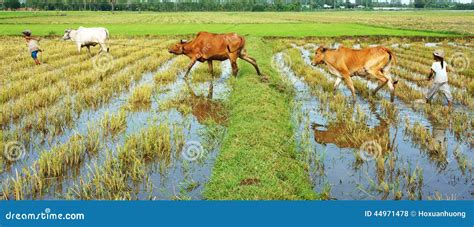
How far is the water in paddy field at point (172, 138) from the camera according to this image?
446 centimetres

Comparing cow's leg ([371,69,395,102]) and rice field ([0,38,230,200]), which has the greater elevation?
cow's leg ([371,69,395,102])

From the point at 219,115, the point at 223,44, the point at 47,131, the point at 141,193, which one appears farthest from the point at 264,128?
the point at 223,44

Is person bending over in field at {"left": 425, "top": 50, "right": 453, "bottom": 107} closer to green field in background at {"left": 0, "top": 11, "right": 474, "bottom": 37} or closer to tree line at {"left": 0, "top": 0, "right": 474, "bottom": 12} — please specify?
green field in background at {"left": 0, "top": 11, "right": 474, "bottom": 37}

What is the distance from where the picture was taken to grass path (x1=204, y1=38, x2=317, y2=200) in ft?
13.3

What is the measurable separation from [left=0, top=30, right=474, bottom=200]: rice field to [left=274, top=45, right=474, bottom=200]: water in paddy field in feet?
0.06

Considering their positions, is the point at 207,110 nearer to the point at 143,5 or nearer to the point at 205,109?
the point at 205,109

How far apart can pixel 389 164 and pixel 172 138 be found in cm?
274

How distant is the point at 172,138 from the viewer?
6.14 m

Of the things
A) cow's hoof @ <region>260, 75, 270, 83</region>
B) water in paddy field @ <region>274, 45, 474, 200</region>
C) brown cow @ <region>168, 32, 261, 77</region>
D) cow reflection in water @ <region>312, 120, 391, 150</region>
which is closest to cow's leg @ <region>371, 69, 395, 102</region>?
water in paddy field @ <region>274, 45, 474, 200</region>

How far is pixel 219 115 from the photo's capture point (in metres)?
7.48

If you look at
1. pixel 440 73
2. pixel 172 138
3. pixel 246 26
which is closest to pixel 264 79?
pixel 440 73

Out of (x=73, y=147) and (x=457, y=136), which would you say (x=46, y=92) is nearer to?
(x=73, y=147)

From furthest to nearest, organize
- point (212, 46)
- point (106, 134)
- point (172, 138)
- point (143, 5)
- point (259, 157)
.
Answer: point (143, 5)
point (212, 46)
point (106, 134)
point (172, 138)
point (259, 157)

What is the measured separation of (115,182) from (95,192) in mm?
198
